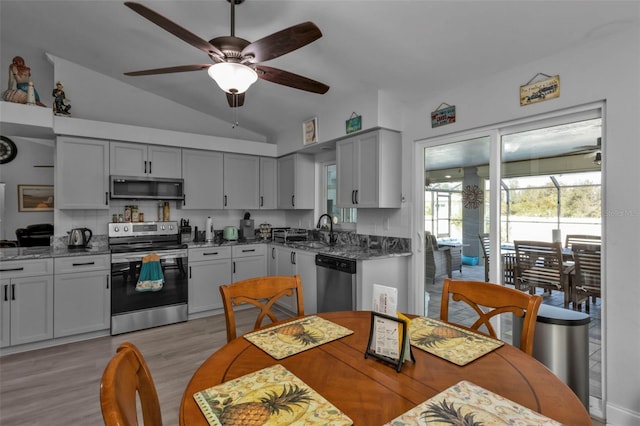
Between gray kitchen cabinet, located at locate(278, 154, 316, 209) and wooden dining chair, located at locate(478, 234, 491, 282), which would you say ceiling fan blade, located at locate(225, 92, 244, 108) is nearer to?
gray kitchen cabinet, located at locate(278, 154, 316, 209)

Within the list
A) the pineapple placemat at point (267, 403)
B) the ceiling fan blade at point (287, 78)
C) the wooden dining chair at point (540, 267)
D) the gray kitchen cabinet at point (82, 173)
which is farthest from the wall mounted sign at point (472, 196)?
the gray kitchen cabinet at point (82, 173)

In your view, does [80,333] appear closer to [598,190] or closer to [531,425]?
[531,425]

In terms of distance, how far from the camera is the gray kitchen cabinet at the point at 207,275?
4008mm

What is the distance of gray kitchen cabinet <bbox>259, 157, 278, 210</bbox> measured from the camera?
4945 mm

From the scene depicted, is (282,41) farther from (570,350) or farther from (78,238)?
(78,238)

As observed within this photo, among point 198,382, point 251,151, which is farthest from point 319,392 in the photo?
point 251,151

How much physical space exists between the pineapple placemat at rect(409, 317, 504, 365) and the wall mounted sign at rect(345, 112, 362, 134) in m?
2.40

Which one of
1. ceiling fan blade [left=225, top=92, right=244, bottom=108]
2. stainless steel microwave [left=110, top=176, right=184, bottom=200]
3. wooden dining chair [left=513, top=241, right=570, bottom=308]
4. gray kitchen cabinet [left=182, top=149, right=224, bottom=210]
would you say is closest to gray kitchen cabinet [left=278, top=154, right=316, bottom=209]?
gray kitchen cabinet [left=182, top=149, right=224, bottom=210]

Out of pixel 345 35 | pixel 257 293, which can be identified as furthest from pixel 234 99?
pixel 257 293

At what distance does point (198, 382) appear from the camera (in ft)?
3.51

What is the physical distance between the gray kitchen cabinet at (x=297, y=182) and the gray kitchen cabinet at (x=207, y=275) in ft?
3.87

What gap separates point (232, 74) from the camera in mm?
1769

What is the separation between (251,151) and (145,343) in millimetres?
2813

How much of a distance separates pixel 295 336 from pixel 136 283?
2927 millimetres
